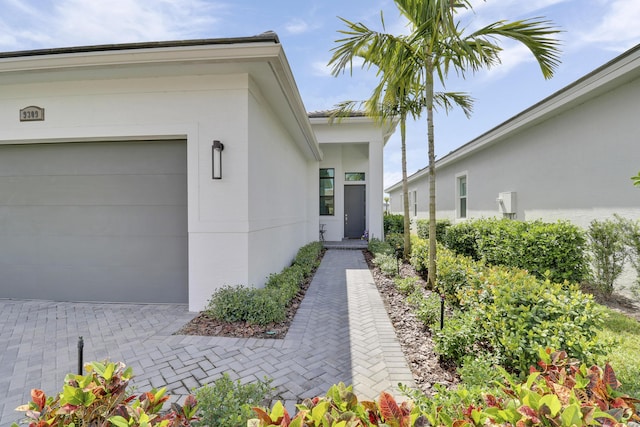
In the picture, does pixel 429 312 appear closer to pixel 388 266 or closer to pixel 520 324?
pixel 520 324

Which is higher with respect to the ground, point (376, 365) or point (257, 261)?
point (257, 261)

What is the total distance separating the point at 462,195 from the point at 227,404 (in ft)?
37.9

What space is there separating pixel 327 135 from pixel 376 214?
339cm

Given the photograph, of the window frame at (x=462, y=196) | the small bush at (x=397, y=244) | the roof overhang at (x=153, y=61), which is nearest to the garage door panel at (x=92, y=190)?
the roof overhang at (x=153, y=61)

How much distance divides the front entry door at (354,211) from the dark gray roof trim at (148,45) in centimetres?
917

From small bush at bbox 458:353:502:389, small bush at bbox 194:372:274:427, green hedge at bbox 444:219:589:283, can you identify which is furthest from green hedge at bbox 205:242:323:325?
green hedge at bbox 444:219:589:283

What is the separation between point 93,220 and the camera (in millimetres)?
4500

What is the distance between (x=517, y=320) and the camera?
2.31 m

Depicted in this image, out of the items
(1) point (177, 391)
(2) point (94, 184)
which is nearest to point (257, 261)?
(1) point (177, 391)

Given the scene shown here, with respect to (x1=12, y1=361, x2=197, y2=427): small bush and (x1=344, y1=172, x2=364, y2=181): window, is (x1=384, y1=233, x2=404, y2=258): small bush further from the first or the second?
(x1=12, y1=361, x2=197, y2=427): small bush

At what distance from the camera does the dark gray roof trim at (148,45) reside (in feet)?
11.4

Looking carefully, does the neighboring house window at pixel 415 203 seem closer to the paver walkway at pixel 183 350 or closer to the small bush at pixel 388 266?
the small bush at pixel 388 266

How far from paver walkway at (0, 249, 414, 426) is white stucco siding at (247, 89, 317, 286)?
4.14 feet

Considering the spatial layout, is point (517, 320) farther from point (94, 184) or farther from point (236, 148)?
point (94, 184)
